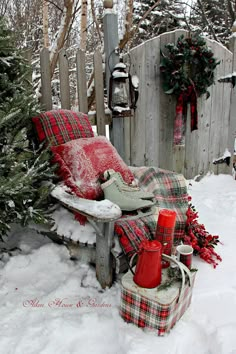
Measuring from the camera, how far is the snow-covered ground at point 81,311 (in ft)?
4.70

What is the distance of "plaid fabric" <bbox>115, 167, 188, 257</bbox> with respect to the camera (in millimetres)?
1727

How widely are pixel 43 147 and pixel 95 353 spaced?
128 cm

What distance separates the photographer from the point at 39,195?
6.03 feet

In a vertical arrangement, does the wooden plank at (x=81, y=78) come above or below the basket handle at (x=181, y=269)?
above

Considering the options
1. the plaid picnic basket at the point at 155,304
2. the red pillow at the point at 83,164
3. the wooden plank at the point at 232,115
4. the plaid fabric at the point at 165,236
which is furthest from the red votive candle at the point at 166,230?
the wooden plank at the point at 232,115

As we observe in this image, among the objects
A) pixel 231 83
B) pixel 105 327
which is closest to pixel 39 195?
pixel 105 327

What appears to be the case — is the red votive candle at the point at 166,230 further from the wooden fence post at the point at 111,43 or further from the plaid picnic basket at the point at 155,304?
the wooden fence post at the point at 111,43

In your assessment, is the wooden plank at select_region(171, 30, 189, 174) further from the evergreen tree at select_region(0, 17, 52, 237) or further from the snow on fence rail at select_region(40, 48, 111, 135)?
the evergreen tree at select_region(0, 17, 52, 237)

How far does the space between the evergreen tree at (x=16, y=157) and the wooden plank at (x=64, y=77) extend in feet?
1.97

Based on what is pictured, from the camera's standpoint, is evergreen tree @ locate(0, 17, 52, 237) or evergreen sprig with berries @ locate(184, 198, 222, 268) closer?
evergreen tree @ locate(0, 17, 52, 237)

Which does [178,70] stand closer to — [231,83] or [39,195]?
[231,83]

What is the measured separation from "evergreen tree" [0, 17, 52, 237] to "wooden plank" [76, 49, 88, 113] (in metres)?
0.72

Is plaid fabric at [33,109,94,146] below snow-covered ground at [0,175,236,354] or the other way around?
the other way around

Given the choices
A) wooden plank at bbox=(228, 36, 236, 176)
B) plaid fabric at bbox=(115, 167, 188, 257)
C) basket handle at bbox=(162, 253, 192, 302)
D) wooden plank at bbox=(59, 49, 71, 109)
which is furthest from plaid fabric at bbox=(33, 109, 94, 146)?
wooden plank at bbox=(228, 36, 236, 176)
